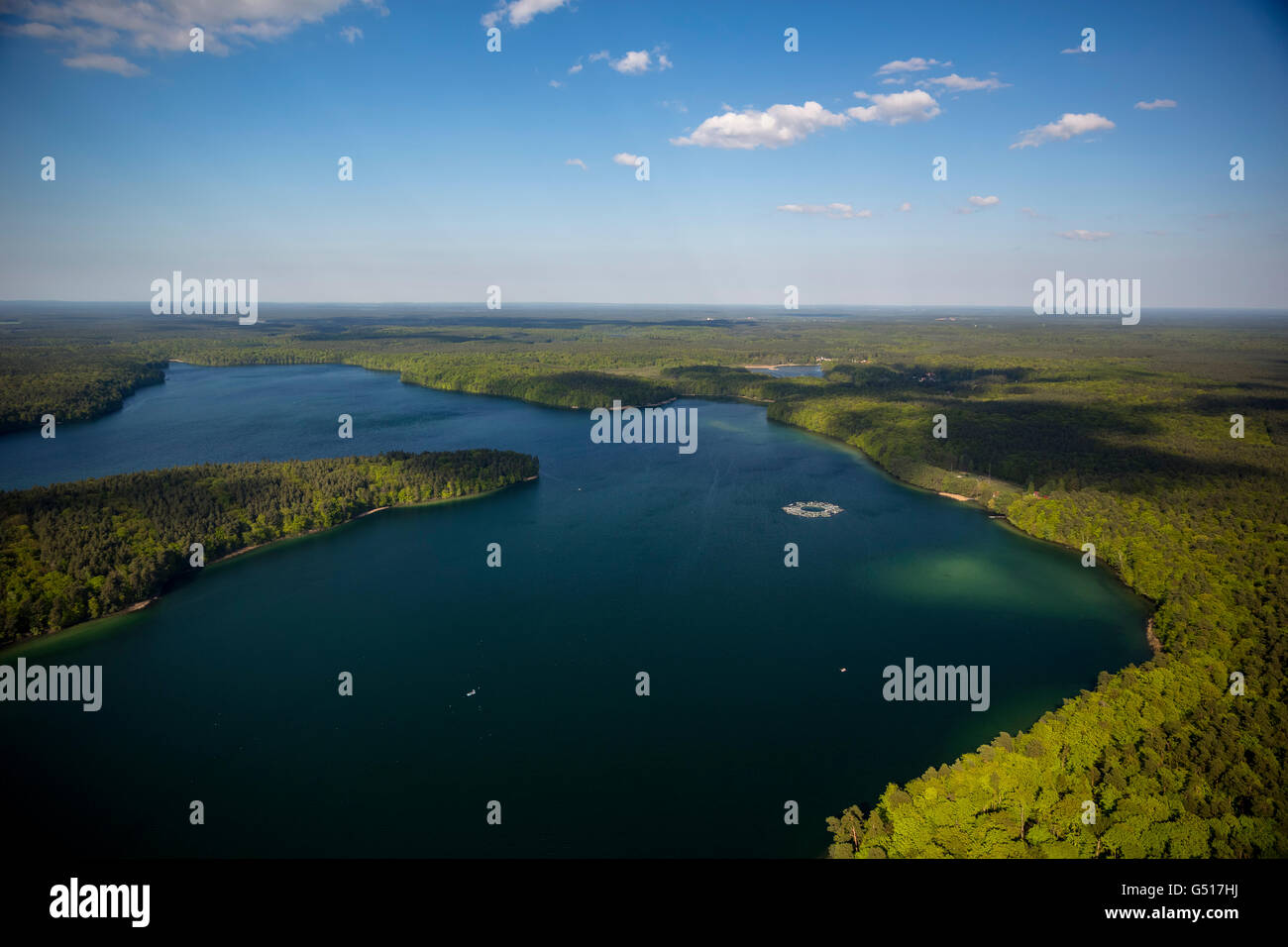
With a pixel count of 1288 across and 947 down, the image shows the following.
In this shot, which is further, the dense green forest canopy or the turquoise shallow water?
the turquoise shallow water

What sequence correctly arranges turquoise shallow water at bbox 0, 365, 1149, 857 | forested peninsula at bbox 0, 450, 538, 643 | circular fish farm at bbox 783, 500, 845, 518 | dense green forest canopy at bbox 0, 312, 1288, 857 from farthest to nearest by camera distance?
circular fish farm at bbox 783, 500, 845, 518
forested peninsula at bbox 0, 450, 538, 643
turquoise shallow water at bbox 0, 365, 1149, 857
dense green forest canopy at bbox 0, 312, 1288, 857

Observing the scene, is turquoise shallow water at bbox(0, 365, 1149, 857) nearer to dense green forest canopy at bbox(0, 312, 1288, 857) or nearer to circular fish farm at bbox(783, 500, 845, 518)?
circular fish farm at bbox(783, 500, 845, 518)

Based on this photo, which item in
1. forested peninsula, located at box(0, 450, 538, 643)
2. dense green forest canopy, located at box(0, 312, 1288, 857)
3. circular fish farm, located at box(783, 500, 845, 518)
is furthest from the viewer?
circular fish farm, located at box(783, 500, 845, 518)

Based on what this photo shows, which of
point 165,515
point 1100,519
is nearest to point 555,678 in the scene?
point 165,515

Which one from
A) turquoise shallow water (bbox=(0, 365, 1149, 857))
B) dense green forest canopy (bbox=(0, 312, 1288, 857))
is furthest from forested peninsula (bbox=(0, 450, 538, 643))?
dense green forest canopy (bbox=(0, 312, 1288, 857))

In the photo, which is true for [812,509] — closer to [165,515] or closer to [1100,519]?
[1100,519]

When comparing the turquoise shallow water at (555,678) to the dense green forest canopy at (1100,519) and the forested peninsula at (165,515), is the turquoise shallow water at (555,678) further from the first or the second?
the dense green forest canopy at (1100,519)

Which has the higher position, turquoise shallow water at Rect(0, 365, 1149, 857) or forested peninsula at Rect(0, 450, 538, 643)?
forested peninsula at Rect(0, 450, 538, 643)
